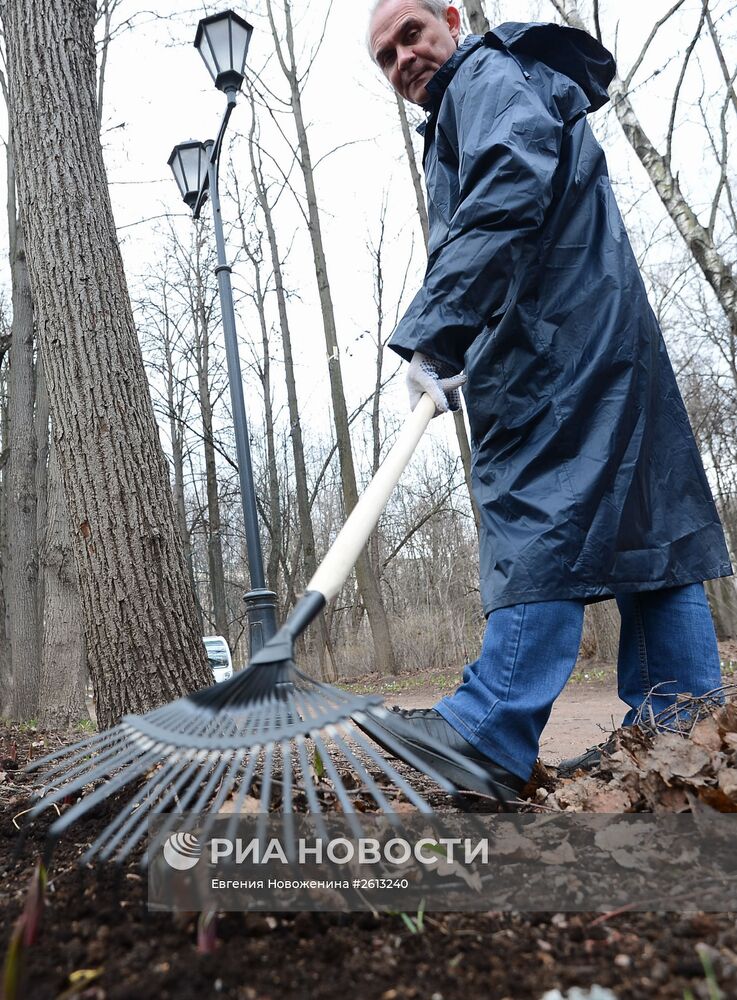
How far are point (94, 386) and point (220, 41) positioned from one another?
443 centimetres

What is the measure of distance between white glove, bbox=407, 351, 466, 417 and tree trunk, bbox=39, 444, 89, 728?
16.7 feet

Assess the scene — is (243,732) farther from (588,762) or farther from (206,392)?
(206,392)

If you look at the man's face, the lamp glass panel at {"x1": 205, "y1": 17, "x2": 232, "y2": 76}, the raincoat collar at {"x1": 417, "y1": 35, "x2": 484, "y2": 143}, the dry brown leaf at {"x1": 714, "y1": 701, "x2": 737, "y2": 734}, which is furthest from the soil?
the lamp glass panel at {"x1": 205, "y1": 17, "x2": 232, "y2": 76}

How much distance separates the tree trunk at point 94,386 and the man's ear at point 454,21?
1.61 metres

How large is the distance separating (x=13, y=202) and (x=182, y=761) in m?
10.0

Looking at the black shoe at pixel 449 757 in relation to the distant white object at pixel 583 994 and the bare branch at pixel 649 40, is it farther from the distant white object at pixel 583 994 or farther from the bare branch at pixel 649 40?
the bare branch at pixel 649 40

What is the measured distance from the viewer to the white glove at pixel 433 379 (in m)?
1.83

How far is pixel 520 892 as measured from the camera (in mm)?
1283

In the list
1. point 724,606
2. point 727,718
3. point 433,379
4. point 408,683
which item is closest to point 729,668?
point 408,683

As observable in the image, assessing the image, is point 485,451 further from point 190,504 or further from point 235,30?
point 190,504

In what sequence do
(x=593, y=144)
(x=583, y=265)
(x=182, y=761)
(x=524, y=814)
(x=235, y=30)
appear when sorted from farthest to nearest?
1. (x=235, y=30)
2. (x=593, y=144)
3. (x=583, y=265)
4. (x=524, y=814)
5. (x=182, y=761)

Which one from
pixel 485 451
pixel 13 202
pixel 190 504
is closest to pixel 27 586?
pixel 13 202

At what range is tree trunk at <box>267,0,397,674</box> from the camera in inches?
485

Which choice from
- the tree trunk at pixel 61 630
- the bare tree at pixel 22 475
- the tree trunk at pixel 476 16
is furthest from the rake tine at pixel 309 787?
the tree trunk at pixel 476 16
